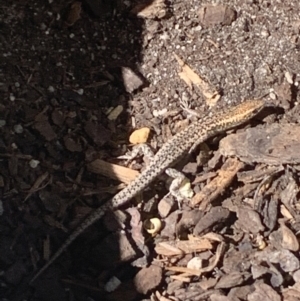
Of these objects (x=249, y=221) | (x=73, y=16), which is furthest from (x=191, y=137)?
(x=73, y=16)

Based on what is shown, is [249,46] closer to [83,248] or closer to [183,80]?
[183,80]

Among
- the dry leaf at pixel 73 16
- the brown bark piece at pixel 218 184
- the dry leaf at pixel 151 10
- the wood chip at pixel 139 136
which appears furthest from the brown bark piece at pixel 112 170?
the dry leaf at pixel 151 10

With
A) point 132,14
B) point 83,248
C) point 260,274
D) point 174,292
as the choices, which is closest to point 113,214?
point 83,248

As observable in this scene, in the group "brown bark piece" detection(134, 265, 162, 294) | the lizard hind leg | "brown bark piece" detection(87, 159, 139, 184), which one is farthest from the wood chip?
"brown bark piece" detection(134, 265, 162, 294)

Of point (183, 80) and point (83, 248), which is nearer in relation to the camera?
point (83, 248)

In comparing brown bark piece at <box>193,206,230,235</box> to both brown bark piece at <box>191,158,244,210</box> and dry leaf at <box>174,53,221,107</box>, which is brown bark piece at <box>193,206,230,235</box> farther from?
dry leaf at <box>174,53,221,107</box>

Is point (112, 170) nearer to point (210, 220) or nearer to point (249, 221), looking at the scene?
point (210, 220)
